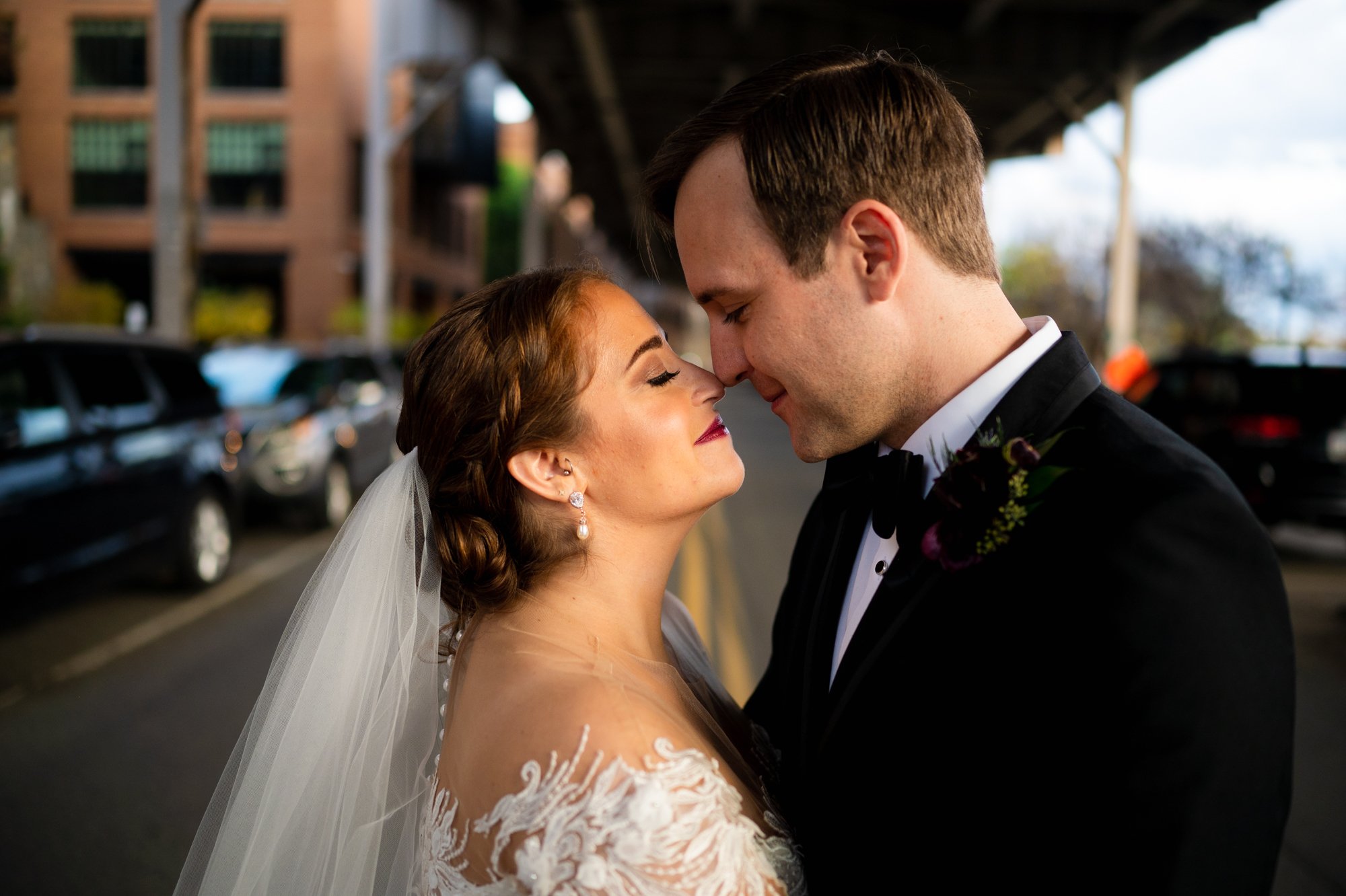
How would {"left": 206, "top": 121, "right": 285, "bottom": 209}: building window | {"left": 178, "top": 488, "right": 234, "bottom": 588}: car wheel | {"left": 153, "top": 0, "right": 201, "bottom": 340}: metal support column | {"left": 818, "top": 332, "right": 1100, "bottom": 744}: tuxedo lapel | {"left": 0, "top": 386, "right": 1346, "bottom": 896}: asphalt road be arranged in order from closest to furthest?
{"left": 818, "top": 332, "right": 1100, "bottom": 744}: tuxedo lapel → {"left": 0, "top": 386, "right": 1346, "bottom": 896}: asphalt road → {"left": 178, "top": 488, "right": 234, "bottom": 588}: car wheel → {"left": 153, "top": 0, "right": 201, "bottom": 340}: metal support column → {"left": 206, "top": 121, "right": 285, "bottom": 209}: building window

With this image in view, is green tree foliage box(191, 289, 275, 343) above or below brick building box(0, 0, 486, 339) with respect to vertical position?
below

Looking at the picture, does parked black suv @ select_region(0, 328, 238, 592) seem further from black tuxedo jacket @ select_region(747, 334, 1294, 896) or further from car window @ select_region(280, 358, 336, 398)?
black tuxedo jacket @ select_region(747, 334, 1294, 896)

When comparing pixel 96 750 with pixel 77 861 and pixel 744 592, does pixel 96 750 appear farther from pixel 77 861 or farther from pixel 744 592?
pixel 744 592

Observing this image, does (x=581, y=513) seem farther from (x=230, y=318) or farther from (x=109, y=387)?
(x=230, y=318)

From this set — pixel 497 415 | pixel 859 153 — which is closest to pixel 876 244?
pixel 859 153

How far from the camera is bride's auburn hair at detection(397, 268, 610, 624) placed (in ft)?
7.72

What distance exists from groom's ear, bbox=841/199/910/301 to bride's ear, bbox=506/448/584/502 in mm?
802

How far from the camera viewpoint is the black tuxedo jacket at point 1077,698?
148 cm

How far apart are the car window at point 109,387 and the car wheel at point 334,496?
10.5 ft

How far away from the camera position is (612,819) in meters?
1.82

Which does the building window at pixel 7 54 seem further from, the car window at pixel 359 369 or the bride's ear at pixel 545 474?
the bride's ear at pixel 545 474

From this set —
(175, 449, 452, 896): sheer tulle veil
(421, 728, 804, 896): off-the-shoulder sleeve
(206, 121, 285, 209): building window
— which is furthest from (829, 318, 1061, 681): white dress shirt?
(206, 121, 285, 209): building window

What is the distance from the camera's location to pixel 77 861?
14.0ft

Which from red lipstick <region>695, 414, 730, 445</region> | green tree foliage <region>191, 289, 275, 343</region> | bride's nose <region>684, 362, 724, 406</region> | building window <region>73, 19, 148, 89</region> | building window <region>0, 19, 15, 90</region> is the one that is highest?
building window <region>73, 19, 148, 89</region>
